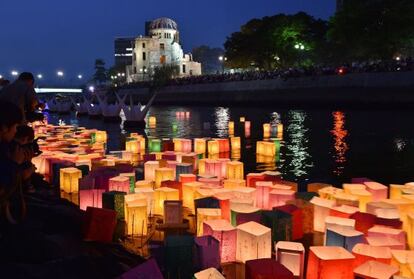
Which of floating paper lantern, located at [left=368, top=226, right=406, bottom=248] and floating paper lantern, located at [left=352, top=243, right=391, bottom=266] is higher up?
floating paper lantern, located at [left=368, top=226, right=406, bottom=248]

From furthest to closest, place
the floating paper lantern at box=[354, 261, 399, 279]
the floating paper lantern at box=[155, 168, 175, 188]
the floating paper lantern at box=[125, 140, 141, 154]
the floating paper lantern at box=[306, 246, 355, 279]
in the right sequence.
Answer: the floating paper lantern at box=[125, 140, 141, 154], the floating paper lantern at box=[155, 168, 175, 188], the floating paper lantern at box=[306, 246, 355, 279], the floating paper lantern at box=[354, 261, 399, 279]

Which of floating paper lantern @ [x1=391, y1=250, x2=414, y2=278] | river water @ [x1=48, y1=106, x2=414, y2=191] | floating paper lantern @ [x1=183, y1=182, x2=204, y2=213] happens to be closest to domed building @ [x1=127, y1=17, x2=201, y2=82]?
river water @ [x1=48, y1=106, x2=414, y2=191]

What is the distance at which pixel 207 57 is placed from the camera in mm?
139625

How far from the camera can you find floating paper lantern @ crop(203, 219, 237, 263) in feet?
15.0

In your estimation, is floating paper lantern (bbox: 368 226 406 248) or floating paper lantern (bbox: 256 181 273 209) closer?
floating paper lantern (bbox: 368 226 406 248)

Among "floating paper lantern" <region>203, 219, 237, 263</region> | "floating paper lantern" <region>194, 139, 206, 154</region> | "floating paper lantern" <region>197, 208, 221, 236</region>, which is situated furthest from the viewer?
"floating paper lantern" <region>194, 139, 206, 154</region>

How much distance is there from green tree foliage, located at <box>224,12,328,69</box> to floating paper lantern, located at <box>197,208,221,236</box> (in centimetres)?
4690

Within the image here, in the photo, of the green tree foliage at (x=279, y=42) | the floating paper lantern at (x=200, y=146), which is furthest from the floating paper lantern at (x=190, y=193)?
the green tree foliage at (x=279, y=42)

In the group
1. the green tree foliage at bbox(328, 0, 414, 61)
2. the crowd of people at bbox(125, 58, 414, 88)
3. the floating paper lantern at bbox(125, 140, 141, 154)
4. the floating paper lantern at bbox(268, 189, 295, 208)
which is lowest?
the floating paper lantern at bbox(268, 189, 295, 208)

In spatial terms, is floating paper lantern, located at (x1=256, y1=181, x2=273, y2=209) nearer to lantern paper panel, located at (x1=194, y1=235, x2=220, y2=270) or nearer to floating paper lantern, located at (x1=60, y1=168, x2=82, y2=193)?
lantern paper panel, located at (x1=194, y1=235, x2=220, y2=270)

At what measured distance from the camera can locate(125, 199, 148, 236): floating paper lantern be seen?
5480 millimetres

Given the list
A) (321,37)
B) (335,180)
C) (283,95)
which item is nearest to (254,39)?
(321,37)

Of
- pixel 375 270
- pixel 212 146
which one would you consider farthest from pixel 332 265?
pixel 212 146

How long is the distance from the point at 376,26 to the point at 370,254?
1365 inches
